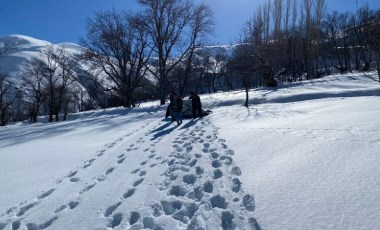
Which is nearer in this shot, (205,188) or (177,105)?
(205,188)

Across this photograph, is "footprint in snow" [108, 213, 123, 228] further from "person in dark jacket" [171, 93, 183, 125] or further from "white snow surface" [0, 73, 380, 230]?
"person in dark jacket" [171, 93, 183, 125]

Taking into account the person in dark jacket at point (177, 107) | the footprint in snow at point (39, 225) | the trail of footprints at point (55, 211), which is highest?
the person in dark jacket at point (177, 107)

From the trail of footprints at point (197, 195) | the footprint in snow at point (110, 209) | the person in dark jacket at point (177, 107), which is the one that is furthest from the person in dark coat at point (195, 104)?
the footprint in snow at point (110, 209)

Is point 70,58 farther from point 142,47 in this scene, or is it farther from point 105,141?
point 105,141

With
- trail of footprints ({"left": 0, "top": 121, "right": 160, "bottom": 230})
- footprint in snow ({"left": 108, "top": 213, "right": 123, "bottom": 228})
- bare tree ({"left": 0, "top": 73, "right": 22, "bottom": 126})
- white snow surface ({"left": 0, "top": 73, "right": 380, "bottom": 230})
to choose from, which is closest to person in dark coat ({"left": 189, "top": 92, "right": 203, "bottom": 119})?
white snow surface ({"left": 0, "top": 73, "right": 380, "bottom": 230})

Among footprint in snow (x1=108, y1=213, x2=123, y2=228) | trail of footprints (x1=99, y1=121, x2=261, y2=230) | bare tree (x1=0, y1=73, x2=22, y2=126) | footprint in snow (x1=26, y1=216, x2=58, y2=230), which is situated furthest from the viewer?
bare tree (x1=0, y1=73, x2=22, y2=126)

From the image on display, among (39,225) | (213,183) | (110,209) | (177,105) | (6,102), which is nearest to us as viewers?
(39,225)

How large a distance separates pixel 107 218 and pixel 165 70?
24476mm

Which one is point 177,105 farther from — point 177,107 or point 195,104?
point 195,104

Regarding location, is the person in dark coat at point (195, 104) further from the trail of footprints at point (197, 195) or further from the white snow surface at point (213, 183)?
the trail of footprints at point (197, 195)

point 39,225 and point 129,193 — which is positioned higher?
point 129,193

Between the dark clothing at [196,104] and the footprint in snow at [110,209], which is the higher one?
the dark clothing at [196,104]

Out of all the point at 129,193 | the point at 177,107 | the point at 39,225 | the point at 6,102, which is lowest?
the point at 39,225

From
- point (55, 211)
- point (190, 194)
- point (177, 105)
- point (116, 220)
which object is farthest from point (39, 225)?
point (177, 105)
